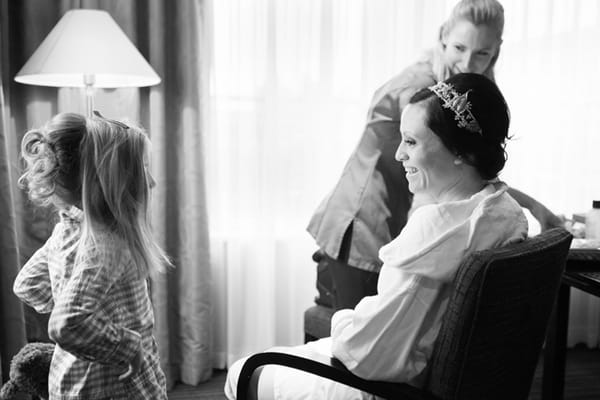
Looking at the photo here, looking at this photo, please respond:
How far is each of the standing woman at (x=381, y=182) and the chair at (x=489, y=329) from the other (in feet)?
1.98

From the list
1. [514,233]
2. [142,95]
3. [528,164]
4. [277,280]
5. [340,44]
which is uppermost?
[340,44]

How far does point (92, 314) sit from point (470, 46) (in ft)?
4.16

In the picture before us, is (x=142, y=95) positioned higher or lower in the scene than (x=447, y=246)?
higher

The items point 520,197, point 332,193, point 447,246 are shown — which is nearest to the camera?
point 447,246

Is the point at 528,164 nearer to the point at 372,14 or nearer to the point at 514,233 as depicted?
the point at 372,14

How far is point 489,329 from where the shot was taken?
114cm

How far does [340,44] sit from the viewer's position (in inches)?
120

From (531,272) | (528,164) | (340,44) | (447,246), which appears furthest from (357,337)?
(528,164)

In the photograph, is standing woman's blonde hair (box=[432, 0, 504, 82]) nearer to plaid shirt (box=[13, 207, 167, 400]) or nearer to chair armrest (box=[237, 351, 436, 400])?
chair armrest (box=[237, 351, 436, 400])

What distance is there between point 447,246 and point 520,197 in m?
0.75

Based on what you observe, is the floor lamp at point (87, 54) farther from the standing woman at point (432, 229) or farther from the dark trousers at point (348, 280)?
the standing woman at point (432, 229)

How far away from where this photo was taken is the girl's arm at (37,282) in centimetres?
143

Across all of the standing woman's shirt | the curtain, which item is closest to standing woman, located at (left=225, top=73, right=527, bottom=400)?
the standing woman's shirt

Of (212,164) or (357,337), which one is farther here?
(212,164)
